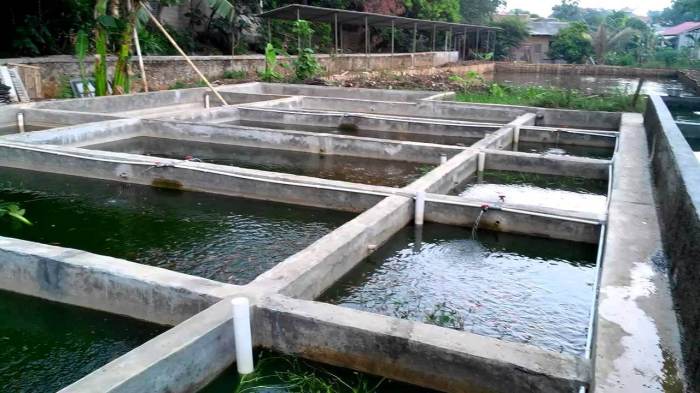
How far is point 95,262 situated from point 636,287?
3989 millimetres

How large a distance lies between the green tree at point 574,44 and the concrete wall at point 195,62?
14.5m

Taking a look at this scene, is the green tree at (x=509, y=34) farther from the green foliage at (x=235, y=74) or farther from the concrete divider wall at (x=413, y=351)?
the concrete divider wall at (x=413, y=351)

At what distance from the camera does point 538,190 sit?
798 cm

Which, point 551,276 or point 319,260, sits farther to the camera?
point 551,276

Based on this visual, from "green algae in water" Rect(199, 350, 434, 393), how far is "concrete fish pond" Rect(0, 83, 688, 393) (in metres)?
0.01

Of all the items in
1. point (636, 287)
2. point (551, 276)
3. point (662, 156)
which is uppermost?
point (662, 156)

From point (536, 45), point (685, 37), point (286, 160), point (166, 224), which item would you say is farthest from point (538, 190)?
point (685, 37)

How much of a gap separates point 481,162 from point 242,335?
20.0ft

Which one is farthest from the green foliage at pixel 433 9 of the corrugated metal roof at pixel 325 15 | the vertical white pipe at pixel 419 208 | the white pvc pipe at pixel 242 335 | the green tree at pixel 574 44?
the white pvc pipe at pixel 242 335

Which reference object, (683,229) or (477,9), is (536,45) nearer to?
(477,9)

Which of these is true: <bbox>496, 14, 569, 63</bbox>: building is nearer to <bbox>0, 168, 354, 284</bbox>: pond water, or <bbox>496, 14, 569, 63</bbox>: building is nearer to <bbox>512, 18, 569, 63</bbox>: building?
<bbox>512, 18, 569, 63</bbox>: building

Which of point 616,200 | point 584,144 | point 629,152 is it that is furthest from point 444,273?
point 584,144

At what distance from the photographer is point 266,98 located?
14773mm

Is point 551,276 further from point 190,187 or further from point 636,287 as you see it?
point 190,187
